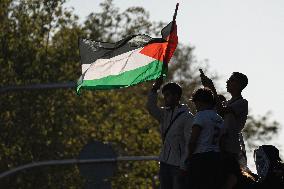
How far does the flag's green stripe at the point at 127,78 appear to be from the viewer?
15734mm

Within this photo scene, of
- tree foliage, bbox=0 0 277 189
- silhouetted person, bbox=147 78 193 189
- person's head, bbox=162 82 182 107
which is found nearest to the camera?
person's head, bbox=162 82 182 107

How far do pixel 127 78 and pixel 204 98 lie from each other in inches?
152

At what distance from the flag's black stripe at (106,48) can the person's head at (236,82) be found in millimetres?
3485

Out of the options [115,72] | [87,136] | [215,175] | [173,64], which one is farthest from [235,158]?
[173,64]

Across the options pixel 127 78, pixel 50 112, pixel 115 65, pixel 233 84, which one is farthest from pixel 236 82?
pixel 50 112

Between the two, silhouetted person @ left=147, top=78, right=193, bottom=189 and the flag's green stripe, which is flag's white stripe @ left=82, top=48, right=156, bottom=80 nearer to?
the flag's green stripe

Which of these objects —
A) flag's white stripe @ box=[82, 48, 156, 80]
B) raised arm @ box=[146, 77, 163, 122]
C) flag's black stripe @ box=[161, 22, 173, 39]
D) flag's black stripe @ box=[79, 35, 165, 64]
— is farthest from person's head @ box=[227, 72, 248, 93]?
flag's black stripe @ box=[79, 35, 165, 64]

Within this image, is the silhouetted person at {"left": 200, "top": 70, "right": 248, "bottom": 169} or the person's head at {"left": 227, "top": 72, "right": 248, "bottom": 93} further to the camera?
the person's head at {"left": 227, "top": 72, "right": 248, "bottom": 93}

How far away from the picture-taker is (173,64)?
223ft

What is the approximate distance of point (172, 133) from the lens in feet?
43.6

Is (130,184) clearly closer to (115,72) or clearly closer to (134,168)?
(134,168)

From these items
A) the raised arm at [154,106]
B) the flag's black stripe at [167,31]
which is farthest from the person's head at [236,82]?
the flag's black stripe at [167,31]

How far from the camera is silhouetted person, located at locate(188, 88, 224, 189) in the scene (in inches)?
480

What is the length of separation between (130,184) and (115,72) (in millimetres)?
36552
